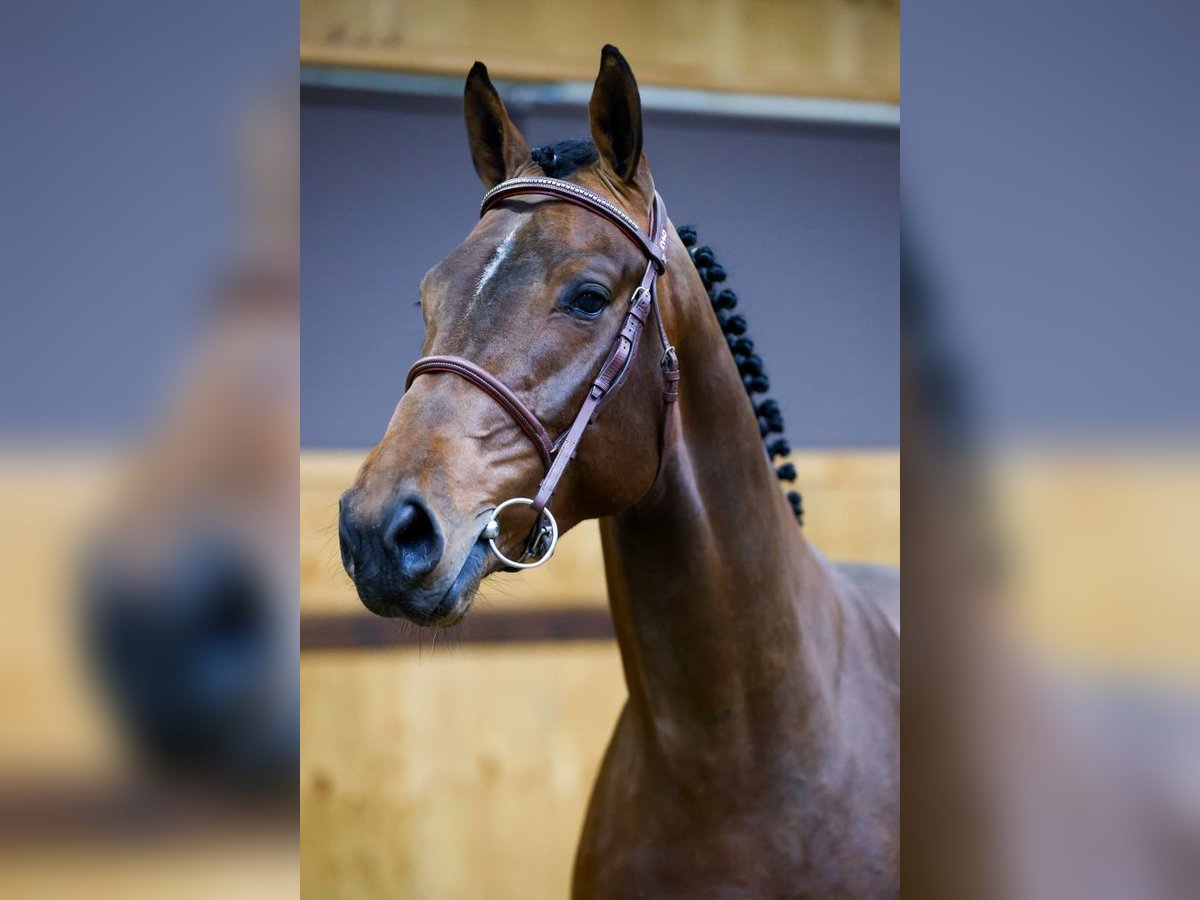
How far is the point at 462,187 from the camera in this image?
2.71 metres

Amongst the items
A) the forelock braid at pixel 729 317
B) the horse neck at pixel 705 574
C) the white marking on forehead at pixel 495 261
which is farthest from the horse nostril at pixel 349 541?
the forelock braid at pixel 729 317

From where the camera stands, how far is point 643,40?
2.44 metres

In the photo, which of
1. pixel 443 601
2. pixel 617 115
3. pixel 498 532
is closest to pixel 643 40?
pixel 617 115

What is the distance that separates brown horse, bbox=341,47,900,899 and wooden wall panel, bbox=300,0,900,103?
1017 millimetres

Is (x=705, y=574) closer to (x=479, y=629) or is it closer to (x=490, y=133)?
(x=490, y=133)

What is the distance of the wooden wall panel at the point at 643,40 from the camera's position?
233 cm

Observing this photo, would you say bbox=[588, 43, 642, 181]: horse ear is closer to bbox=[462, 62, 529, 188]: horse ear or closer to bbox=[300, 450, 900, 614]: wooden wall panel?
bbox=[462, 62, 529, 188]: horse ear

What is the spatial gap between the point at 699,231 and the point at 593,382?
5.68ft

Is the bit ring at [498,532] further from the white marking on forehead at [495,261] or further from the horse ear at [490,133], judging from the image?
the horse ear at [490,133]

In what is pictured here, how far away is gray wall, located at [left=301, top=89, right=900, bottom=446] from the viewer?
2629mm
